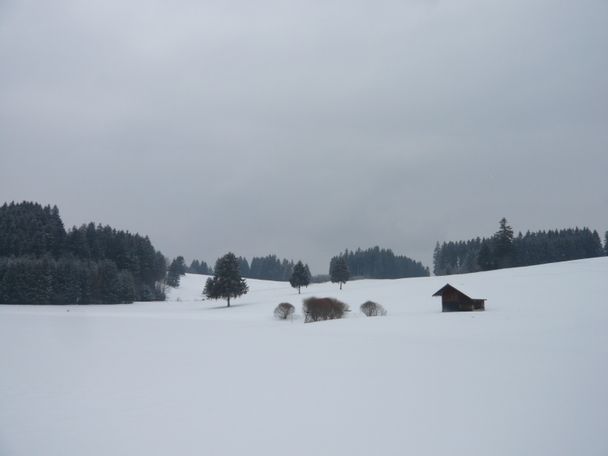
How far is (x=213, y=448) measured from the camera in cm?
1040

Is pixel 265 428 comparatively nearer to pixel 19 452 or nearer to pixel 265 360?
pixel 19 452

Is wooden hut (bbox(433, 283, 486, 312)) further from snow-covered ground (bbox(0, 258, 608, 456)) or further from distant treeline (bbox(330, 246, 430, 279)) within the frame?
distant treeline (bbox(330, 246, 430, 279))

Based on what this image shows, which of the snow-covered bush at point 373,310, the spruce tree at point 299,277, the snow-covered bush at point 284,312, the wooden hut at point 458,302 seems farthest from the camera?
the spruce tree at point 299,277

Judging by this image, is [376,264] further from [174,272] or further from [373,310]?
[373,310]

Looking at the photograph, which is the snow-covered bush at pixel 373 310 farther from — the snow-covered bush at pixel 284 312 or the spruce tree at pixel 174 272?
the spruce tree at pixel 174 272

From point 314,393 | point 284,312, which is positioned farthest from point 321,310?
point 314,393

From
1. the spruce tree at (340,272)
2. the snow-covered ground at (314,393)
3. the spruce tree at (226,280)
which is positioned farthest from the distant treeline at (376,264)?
the snow-covered ground at (314,393)

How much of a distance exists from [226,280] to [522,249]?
8387 cm

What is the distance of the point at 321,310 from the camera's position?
47.2m

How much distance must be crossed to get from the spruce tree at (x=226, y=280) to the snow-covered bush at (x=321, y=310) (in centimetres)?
2038

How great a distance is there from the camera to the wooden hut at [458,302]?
4331cm

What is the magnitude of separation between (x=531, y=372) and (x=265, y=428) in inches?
463

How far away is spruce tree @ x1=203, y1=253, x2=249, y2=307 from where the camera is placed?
2576 inches

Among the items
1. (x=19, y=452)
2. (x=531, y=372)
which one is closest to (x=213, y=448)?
(x=19, y=452)
